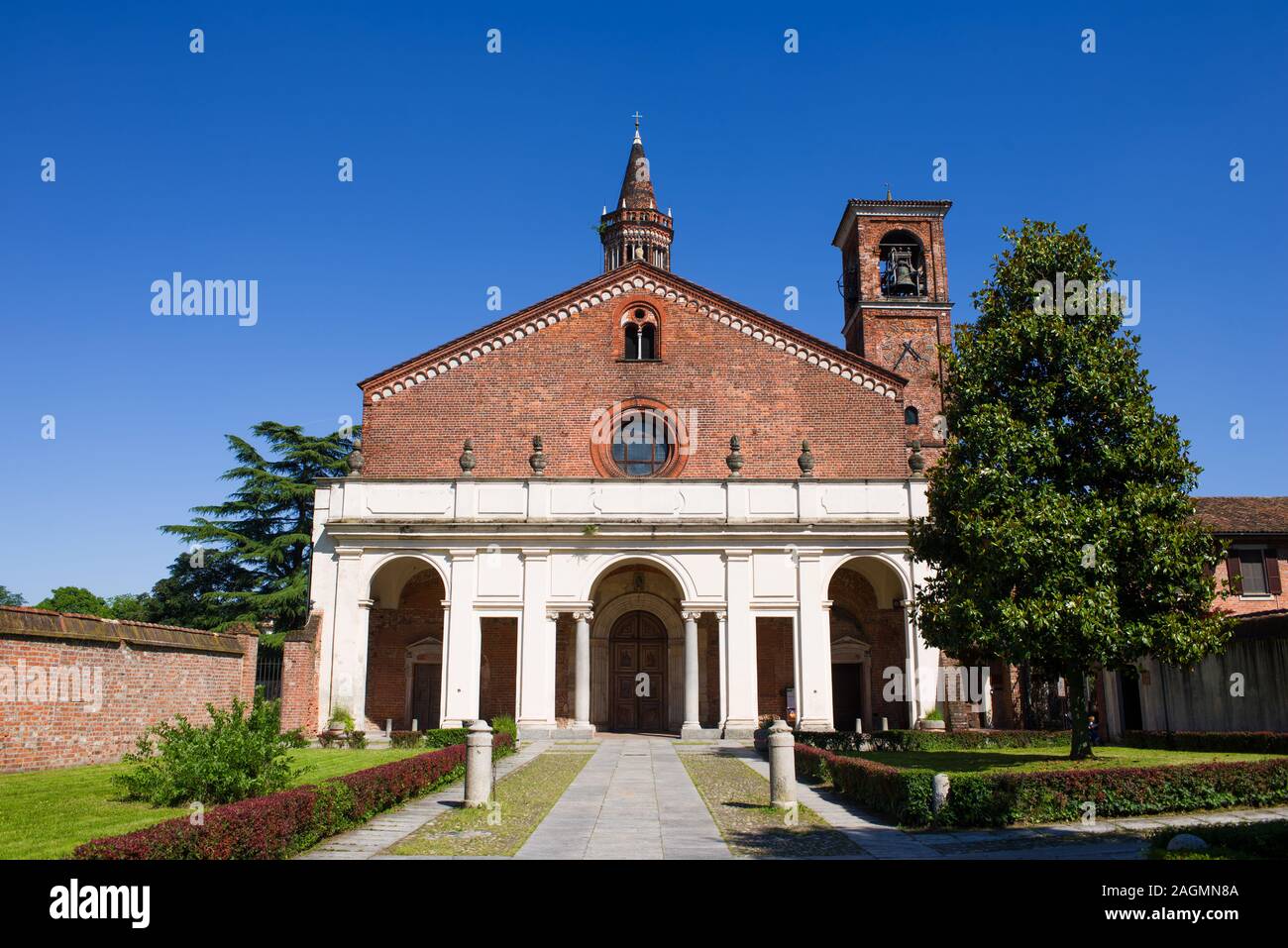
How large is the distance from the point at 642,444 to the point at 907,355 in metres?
11.0

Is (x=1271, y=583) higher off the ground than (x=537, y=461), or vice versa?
(x=537, y=461)

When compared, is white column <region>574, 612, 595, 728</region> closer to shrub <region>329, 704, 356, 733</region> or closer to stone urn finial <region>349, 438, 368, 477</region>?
shrub <region>329, 704, 356, 733</region>

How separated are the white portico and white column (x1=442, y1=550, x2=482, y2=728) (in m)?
0.04

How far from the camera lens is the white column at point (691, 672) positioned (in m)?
26.0

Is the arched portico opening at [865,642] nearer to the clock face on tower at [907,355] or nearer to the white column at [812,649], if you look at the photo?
the white column at [812,649]

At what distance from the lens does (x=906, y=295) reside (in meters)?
34.7

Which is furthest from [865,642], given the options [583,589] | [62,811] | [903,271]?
[62,811]

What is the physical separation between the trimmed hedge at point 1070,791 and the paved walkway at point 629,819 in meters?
2.64

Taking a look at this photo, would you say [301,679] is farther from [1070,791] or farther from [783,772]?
[1070,791]

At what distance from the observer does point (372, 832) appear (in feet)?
37.0

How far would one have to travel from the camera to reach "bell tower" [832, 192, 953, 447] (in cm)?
3388

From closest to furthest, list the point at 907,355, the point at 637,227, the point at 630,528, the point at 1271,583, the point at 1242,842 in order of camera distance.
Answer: the point at 1242,842
the point at 630,528
the point at 1271,583
the point at 907,355
the point at 637,227

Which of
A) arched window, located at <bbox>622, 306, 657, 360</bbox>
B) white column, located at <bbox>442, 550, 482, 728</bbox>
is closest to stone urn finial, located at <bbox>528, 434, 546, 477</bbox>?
white column, located at <bbox>442, 550, 482, 728</bbox>

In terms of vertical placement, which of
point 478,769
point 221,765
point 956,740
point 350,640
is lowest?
point 956,740
